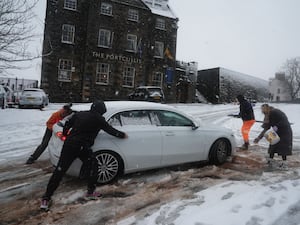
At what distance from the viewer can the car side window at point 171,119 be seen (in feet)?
21.3

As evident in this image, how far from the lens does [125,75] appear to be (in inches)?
1145

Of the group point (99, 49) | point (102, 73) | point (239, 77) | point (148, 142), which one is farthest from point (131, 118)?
point (239, 77)

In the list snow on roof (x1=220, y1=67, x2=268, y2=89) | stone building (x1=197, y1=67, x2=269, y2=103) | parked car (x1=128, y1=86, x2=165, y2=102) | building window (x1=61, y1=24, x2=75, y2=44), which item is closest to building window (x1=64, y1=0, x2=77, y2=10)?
building window (x1=61, y1=24, x2=75, y2=44)

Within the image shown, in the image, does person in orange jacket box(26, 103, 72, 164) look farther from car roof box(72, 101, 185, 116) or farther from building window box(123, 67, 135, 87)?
building window box(123, 67, 135, 87)

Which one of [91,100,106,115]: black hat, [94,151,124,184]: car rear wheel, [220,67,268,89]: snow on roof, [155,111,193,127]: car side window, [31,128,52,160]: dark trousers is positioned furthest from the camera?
[220,67,268,89]: snow on roof

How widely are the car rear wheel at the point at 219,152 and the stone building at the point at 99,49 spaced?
21218 mm

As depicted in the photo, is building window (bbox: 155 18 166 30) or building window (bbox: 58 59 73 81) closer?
building window (bbox: 58 59 73 81)

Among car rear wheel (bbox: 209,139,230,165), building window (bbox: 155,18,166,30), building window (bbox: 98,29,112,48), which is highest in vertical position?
building window (bbox: 155,18,166,30)

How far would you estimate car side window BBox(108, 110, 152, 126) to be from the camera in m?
5.90

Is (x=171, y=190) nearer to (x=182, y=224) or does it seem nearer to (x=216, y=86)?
(x=182, y=224)

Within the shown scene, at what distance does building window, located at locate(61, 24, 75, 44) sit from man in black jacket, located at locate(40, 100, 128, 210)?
2374cm

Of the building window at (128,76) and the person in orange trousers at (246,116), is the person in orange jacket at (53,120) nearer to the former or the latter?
the person in orange trousers at (246,116)

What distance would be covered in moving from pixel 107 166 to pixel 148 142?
94cm

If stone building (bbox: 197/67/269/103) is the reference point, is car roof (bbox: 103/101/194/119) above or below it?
below
